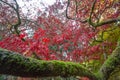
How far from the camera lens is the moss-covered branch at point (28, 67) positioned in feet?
6.45

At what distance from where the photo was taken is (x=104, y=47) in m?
8.59

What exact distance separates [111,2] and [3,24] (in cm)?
533

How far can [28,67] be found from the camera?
A: 2.27 metres

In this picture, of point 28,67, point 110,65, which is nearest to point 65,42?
point 110,65

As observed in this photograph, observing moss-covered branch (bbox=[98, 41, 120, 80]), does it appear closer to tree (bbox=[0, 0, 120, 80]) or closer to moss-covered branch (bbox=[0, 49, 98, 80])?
tree (bbox=[0, 0, 120, 80])

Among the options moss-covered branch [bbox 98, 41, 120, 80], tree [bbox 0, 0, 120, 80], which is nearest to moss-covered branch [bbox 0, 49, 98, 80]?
tree [bbox 0, 0, 120, 80]

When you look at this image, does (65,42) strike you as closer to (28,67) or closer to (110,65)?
(110,65)

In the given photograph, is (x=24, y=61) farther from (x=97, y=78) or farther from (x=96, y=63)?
(x=96, y=63)

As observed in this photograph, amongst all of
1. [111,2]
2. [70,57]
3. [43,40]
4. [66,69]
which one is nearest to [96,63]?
[70,57]

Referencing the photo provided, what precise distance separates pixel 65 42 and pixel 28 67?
315 inches

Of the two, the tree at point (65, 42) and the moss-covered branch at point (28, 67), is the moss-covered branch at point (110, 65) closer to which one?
the tree at point (65, 42)

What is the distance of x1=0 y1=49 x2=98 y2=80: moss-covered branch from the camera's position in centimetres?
197

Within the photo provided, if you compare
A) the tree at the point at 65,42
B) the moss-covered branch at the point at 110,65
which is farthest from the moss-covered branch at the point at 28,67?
the moss-covered branch at the point at 110,65

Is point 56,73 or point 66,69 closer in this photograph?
point 56,73
